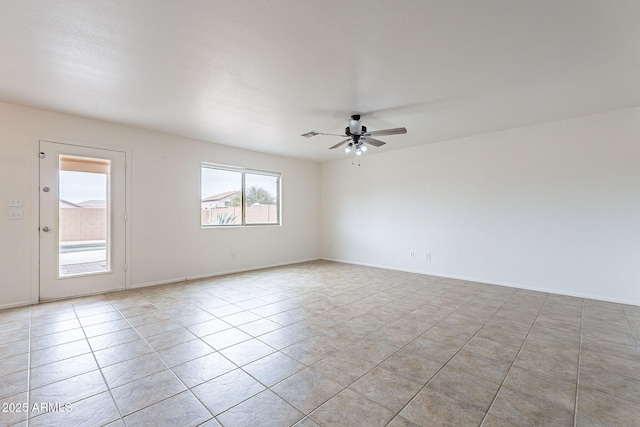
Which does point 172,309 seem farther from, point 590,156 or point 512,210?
point 590,156

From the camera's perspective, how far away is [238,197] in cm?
602

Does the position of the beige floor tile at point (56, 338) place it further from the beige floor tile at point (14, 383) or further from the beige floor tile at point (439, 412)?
the beige floor tile at point (439, 412)

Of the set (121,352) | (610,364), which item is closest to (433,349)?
(610,364)

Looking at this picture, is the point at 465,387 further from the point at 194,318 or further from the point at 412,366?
the point at 194,318

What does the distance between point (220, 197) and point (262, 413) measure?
4.58m

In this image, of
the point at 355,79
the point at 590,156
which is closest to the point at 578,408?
the point at 355,79

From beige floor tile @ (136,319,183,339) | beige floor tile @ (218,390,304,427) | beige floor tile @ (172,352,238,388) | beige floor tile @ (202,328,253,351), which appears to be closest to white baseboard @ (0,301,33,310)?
beige floor tile @ (136,319,183,339)

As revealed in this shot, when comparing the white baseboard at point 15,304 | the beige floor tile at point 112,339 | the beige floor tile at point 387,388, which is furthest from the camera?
the white baseboard at point 15,304

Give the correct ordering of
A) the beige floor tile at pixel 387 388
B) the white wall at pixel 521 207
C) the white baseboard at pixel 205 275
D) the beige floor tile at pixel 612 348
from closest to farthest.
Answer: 1. the beige floor tile at pixel 387 388
2. the beige floor tile at pixel 612 348
3. the white wall at pixel 521 207
4. the white baseboard at pixel 205 275

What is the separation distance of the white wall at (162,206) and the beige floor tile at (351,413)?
157 inches

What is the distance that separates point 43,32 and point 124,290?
11.2 feet

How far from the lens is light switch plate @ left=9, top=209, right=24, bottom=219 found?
11.9 feet

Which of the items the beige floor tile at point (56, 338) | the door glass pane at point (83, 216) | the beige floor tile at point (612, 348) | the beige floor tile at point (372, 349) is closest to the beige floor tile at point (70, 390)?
the beige floor tile at point (56, 338)

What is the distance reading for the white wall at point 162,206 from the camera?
3637 mm
